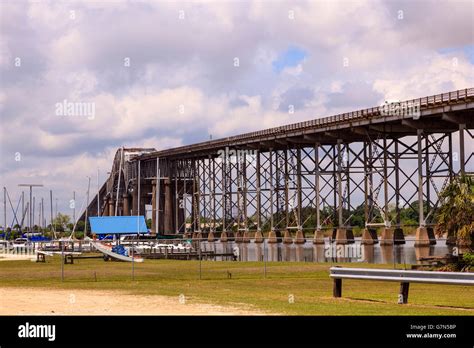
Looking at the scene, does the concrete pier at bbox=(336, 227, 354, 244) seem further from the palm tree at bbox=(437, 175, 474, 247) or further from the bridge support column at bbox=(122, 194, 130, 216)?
the bridge support column at bbox=(122, 194, 130, 216)

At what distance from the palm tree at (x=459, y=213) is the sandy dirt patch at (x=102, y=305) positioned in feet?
62.1

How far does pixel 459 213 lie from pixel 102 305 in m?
22.8

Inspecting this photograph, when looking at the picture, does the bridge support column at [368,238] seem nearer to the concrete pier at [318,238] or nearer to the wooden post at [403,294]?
the concrete pier at [318,238]

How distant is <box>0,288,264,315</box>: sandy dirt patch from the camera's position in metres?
17.7

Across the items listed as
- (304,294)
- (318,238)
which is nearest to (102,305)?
(304,294)

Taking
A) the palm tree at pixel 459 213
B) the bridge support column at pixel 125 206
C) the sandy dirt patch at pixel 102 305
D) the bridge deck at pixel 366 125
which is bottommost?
the sandy dirt patch at pixel 102 305

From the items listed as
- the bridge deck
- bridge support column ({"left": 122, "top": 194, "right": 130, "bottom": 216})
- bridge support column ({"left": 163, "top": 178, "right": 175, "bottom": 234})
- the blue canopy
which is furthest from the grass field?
bridge support column ({"left": 122, "top": 194, "right": 130, "bottom": 216})

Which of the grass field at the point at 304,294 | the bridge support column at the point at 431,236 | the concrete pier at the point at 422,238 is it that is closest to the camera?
the grass field at the point at 304,294

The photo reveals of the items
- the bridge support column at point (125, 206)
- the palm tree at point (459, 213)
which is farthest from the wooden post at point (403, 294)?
the bridge support column at point (125, 206)

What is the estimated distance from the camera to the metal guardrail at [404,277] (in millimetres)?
19125

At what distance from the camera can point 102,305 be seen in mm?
19625

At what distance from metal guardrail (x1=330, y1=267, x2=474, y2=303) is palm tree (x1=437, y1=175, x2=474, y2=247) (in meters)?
16.8
